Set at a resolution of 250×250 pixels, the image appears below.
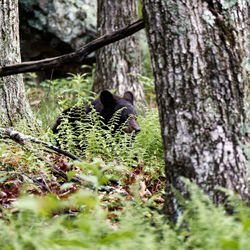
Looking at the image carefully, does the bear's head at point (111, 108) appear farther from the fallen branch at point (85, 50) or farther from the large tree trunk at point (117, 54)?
the fallen branch at point (85, 50)

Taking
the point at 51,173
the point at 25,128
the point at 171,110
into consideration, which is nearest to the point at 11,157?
the point at 51,173

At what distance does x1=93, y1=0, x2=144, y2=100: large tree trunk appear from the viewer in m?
9.69

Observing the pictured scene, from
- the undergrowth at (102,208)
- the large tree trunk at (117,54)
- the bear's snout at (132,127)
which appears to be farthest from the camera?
the large tree trunk at (117,54)

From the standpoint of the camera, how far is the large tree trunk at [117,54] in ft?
31.8

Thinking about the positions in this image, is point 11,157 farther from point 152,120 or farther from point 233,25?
point 233,25

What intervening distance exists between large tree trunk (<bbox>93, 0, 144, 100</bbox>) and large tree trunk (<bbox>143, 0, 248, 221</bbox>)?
21.7 feet

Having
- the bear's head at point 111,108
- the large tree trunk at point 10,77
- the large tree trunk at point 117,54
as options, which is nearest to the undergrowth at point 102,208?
the bear's head at point 111,108

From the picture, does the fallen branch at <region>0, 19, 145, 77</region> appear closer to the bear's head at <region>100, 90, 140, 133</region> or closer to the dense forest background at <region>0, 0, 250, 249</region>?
the dense forest background at <region>0, 0, 250, 249</region>

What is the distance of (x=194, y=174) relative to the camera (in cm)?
288

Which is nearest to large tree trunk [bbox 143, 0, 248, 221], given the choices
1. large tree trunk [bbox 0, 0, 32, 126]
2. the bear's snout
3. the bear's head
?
large tree trunk [bbox 0, 0, 32, 126]

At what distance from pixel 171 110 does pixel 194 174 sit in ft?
1.93

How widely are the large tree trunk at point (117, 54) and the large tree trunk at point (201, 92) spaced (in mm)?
6616

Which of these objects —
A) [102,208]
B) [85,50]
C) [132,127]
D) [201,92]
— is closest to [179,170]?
[201,92]

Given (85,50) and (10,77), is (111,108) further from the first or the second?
(85,50)
